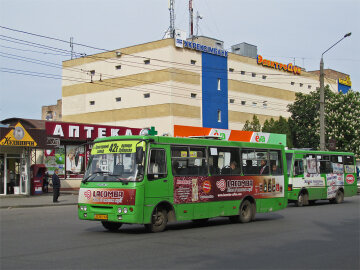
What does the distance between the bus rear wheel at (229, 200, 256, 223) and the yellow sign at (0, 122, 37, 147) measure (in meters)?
16.4

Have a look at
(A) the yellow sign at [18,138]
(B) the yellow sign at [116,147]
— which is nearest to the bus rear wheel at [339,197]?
(B) the yellow sign at [116,147]

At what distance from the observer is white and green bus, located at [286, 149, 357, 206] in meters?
23.5

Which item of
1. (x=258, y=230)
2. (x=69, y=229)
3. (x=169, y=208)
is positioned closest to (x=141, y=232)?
(x=169, y=208)

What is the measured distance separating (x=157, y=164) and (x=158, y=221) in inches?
61.4

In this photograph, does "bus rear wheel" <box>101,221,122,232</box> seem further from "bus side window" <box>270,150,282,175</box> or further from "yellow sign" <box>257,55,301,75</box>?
"yellow sign" <box>257,55,301,75</box>

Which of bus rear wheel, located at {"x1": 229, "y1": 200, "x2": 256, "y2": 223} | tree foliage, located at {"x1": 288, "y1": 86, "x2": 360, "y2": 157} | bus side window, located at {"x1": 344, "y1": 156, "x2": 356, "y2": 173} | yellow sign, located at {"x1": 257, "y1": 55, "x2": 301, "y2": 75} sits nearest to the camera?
bus rear wheel, located at {"x1": 229, "y1": 200, "x2": 256, "y2": 223}

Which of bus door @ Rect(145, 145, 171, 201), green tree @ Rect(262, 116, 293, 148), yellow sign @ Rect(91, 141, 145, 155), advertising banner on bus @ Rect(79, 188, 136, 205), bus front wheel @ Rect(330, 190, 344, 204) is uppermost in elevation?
green tree @ Rect(262, 116, 293, 148)

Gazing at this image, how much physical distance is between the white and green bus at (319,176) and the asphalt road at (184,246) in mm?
7874

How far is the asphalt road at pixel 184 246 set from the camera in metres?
8.37

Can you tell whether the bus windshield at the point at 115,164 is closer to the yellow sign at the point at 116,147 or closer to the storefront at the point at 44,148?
the yellow sign at the point at 116,147

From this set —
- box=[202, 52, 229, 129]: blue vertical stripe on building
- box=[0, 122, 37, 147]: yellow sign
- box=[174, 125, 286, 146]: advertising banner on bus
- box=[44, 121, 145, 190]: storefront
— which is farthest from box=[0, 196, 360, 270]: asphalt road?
box=[202, 52, 229, 129]: blue vertical stripe on building

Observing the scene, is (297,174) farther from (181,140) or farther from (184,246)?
(184,246)

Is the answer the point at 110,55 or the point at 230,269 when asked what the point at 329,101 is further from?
the point at 230,269

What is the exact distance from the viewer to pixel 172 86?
46.0 metres
